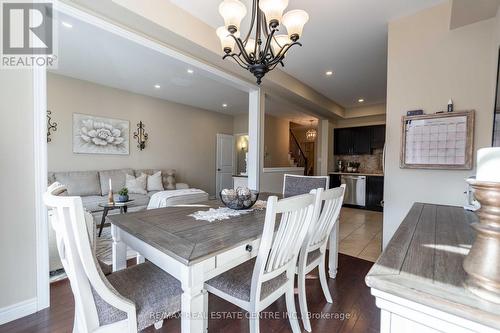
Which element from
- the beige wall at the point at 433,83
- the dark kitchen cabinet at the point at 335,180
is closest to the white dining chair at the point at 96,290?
the beige wall at the point at 433,83

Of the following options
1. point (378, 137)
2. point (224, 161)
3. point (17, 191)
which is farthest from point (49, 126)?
point (378, 137)

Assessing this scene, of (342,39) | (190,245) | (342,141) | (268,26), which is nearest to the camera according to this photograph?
(190,245)

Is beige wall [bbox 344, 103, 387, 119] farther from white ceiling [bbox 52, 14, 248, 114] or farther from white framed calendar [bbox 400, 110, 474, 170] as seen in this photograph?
white framed calendar [bbox 400, 110, 474, 170]

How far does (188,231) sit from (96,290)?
0.47 meters

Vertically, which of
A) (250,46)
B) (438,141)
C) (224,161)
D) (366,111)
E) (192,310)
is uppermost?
(366,111)

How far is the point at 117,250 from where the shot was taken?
154 cm

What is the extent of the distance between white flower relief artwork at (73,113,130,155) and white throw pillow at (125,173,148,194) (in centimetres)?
68

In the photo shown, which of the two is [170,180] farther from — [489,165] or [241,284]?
[489,165]

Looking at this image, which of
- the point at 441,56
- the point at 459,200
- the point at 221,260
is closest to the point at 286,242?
the point at 221,260

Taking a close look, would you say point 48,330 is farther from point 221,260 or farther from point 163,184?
point 163,184

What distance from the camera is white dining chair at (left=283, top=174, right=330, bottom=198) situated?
7.77 ft

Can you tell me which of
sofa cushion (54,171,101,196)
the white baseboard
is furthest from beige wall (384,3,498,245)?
sofa cushion (54,171,101,196)

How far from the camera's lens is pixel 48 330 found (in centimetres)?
149

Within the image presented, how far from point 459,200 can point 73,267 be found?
284 cm
